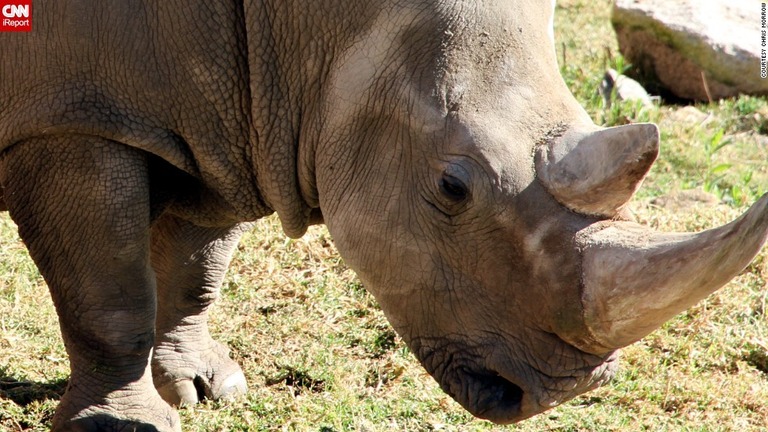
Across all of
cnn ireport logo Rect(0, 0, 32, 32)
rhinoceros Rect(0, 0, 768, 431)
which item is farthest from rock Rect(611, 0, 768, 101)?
cnn ireport logo Rect(0, 0, 32, 32)

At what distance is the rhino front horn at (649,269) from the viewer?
3.73m

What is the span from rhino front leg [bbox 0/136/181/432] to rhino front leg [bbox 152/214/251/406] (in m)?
0.79

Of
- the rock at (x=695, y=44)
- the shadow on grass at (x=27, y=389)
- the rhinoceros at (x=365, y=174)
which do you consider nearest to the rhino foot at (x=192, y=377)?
the shadow on grass at (x=27, y=389)

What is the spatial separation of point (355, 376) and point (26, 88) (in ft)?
7.57

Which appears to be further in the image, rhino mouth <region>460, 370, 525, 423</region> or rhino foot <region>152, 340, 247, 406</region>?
rhino foot <region>152, 340, 247, 406</region>

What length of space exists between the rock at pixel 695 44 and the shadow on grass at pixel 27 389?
22.4ft

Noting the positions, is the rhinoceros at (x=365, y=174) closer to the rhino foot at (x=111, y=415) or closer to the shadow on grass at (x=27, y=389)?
the rhino foot at (x=111, y=415)

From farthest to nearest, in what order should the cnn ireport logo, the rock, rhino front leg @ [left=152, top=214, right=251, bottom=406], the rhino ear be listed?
the rock
rhino front leg @ [left=152, top=214, right=251, bottom=406]
the cnn ireport logo
the rhino ear

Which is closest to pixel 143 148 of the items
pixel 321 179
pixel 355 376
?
pixel 321 179

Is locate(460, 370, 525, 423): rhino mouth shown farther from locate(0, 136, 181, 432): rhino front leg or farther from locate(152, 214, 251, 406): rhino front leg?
locate(152, 214, 251, 406): rhino front leg

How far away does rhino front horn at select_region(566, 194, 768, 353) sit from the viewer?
12.3ft

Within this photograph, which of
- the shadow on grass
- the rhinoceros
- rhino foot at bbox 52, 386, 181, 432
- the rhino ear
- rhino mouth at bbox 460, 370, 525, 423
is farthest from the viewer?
the shadow on grass

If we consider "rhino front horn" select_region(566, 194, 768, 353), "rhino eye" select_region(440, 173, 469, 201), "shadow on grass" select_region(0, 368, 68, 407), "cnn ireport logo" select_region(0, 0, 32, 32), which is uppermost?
"cnn ireport logo" select_region(0, 0, 32, 32)

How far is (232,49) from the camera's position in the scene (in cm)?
477
